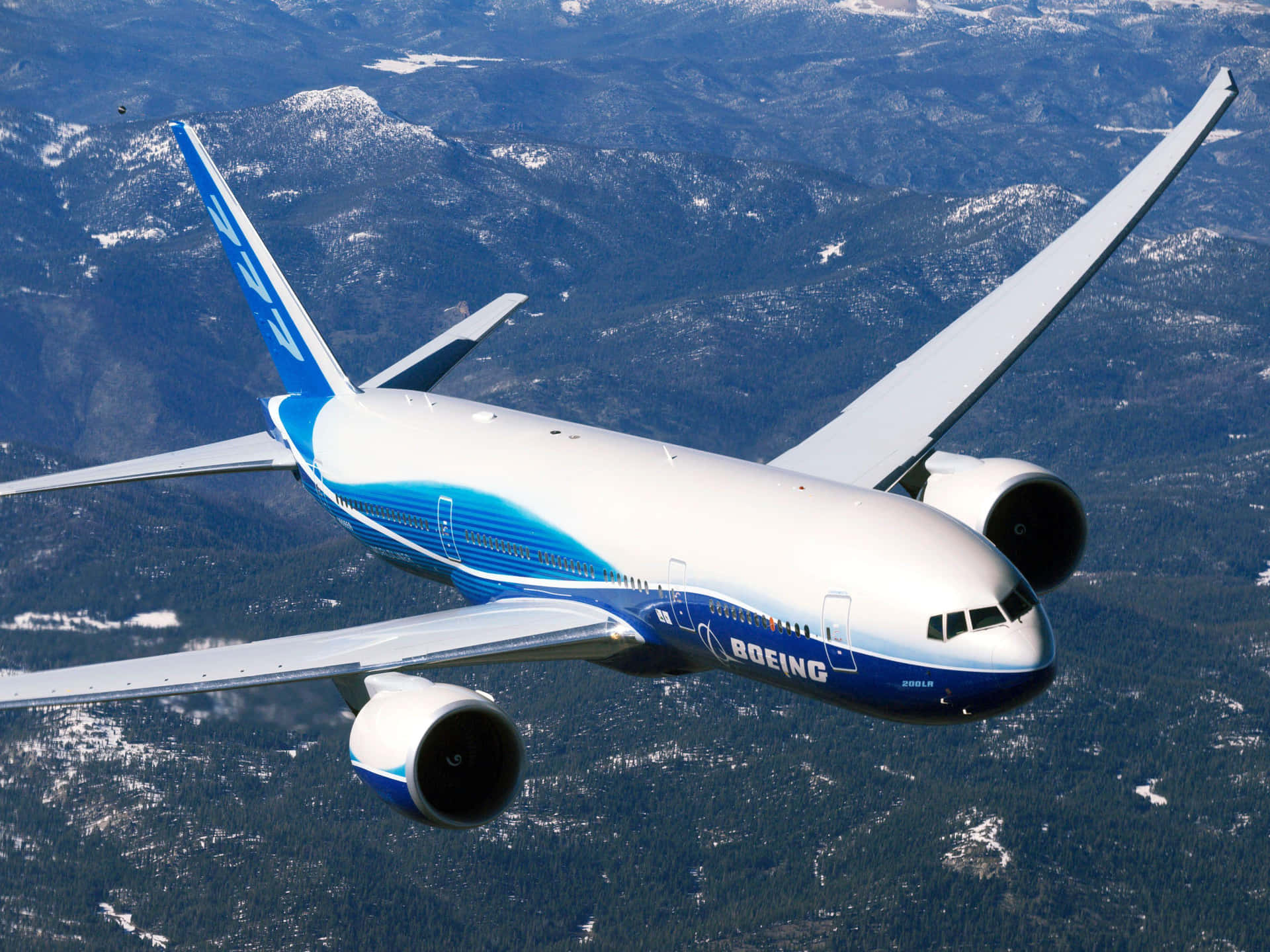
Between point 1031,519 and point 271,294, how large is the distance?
39.7 m

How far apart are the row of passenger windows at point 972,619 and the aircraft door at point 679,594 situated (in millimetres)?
9619

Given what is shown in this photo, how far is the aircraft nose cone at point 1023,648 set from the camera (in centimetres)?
4303

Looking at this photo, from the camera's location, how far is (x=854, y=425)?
6600 cm

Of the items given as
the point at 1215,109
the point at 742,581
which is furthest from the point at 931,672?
the point at 1215,109

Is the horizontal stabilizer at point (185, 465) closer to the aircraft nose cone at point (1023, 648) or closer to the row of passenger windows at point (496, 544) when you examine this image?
the row of passenger windows at point (496, 544)

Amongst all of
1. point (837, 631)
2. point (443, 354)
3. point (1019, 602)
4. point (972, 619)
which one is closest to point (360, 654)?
point (837, 631)

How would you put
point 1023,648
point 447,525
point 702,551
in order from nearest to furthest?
1. point 1023,648
2. point 702,551
3. point 447,525

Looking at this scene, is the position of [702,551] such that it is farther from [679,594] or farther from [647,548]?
[647,548]

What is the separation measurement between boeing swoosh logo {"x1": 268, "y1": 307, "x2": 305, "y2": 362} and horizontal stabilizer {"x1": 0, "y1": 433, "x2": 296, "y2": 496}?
4.60m

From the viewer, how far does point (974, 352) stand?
232 ft

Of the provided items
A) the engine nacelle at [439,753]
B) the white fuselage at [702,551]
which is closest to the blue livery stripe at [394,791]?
the engine nacelle at [439,753]

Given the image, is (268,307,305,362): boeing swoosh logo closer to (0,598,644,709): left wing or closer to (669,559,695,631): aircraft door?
(0,598,644,709): left wing

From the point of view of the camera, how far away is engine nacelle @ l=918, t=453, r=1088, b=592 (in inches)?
2264

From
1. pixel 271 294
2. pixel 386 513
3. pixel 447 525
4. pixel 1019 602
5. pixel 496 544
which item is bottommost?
pixel 386 513
